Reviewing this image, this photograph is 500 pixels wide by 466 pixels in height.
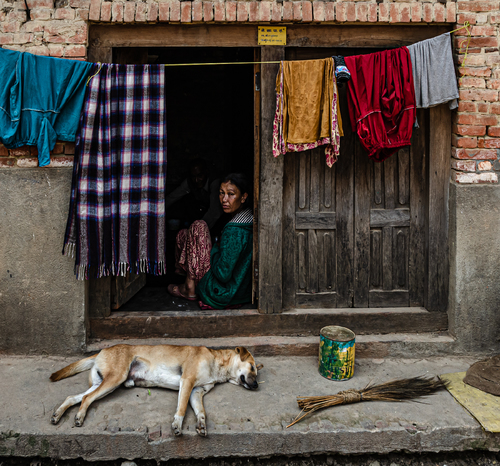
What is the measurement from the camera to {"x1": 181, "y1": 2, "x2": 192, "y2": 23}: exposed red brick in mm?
4043

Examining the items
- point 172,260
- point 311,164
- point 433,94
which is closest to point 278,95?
point 311,164

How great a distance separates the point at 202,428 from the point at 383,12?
3.58 m

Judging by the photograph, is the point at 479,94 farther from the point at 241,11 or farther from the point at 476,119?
the point at 241,11

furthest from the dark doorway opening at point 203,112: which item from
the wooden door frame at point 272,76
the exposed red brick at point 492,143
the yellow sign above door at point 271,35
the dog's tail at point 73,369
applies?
the dog's tail at point 73,369

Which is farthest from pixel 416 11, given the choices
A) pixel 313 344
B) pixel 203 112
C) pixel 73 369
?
pixel 203 112

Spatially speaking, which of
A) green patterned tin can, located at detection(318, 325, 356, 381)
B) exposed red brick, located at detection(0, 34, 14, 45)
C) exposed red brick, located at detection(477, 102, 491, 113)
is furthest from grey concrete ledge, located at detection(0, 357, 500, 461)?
exposed red brick, located at detection(0, 34, 14, 45)

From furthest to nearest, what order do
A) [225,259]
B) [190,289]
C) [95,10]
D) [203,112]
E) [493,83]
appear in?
1. [203,112]
2. [190,289]
3. [225,259]
4. [493,83]
5. [95,10]

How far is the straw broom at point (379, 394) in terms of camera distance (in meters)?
3.60

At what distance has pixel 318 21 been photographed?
4.13 metres

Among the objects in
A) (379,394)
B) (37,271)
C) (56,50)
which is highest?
(56,50)

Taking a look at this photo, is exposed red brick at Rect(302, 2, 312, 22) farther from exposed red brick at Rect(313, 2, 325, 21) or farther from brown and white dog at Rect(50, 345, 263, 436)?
brown and white dog at Rect(50, 345, 263, 436)

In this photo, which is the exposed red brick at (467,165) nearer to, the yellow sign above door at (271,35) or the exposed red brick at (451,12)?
the exposed red brick at (451,12)

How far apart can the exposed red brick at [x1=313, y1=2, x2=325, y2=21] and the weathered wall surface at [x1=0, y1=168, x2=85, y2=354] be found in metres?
2.46

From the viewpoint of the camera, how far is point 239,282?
4.82 meters
